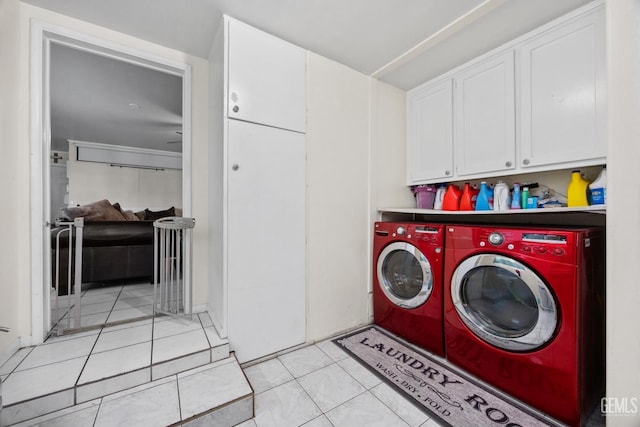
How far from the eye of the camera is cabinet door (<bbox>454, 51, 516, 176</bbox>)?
1.75 metres

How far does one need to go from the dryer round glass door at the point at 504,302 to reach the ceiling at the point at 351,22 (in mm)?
1481

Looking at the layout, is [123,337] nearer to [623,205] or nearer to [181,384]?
[181,384]

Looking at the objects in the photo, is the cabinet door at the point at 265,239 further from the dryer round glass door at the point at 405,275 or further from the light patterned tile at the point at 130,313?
the light patterned tile at the point at 130,313

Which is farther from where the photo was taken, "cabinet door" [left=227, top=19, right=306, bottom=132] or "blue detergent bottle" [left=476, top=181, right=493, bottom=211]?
"blue detergent bottle" [left=476, top=181, right=493, bottom=211]

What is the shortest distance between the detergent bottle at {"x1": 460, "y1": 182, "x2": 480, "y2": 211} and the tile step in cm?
197

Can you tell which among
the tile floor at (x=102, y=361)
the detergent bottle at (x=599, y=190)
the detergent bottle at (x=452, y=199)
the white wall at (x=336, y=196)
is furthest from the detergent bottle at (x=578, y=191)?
the tile floor at (x=102, y=361)

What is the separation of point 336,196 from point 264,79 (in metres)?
0.98

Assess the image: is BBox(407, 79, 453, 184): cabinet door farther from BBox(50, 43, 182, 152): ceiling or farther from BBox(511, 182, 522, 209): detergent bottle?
BBox(50, 43, 182, 152): ceiling

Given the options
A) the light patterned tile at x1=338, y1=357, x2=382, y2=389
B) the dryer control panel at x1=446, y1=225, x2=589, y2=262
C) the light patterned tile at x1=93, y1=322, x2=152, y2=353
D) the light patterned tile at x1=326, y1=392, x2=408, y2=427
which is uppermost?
the dryer control panel at x1=446, y1=225, x2=589, y2=262

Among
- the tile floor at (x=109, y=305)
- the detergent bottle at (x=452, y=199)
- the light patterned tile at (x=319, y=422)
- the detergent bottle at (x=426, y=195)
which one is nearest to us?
the light patterned tile at (x=319, y=422)

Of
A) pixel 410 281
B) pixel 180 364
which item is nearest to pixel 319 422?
pixel 180 364

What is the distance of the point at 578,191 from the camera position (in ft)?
4.96

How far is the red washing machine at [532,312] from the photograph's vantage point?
118 centimetres

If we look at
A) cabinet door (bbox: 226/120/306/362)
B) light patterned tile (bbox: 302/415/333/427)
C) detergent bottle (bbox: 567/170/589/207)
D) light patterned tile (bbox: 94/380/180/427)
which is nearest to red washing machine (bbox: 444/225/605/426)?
detergent bottle (bbox: 567/170/589/207)
